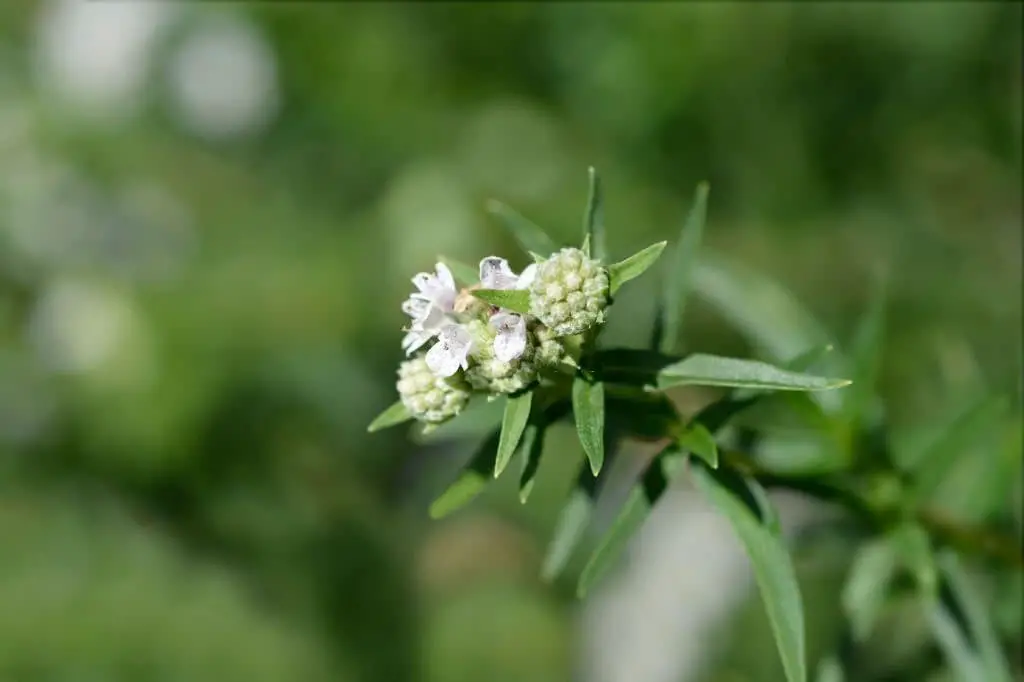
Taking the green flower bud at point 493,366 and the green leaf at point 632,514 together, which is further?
the green leaf at point 632,514

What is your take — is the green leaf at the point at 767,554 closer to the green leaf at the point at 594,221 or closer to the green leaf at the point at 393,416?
the green leaf at the point at 594,221

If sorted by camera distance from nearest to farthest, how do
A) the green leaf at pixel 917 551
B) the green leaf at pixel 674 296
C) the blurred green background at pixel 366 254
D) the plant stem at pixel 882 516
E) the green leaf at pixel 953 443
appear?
the green leaf at pixel 674 296
the plant stem at pixel 882 516
the green leaf at pixel 917 551
the green leaf at pixel 953 443
the blurred green background at pixel 366 254

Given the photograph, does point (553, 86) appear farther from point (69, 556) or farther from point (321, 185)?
point (69, 556)

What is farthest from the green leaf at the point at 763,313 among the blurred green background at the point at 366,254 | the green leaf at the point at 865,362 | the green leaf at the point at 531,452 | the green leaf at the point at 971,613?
the blurred green background at the point at 366,254

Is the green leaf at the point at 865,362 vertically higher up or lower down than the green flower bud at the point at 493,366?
lower down

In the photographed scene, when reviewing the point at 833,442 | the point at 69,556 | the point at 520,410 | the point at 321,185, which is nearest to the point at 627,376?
the point at 520,410

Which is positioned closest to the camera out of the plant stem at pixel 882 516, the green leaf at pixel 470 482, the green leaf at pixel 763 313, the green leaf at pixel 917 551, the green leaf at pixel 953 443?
the green leaf at pixel 470 482

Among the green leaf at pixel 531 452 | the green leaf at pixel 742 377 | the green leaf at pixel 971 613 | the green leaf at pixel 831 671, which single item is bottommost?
the green leaf at pixel 831 671
